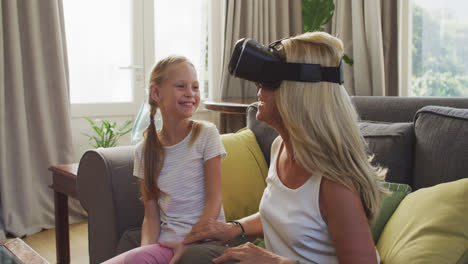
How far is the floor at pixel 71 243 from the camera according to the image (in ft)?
8.01

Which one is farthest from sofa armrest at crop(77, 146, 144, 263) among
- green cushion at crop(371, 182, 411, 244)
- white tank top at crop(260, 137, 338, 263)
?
green cushion at crop(371, 182, 411, 244)

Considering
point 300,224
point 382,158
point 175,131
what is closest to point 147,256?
point 175,131

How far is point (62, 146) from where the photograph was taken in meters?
2.87

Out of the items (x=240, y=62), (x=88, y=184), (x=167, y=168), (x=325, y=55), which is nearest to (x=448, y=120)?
(x=325, y=55)

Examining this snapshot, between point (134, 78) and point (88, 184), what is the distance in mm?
1788

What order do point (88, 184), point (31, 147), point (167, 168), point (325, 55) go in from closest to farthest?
point (325, 55) → point (167, 168) → point (88, 184) → point (31, 147)

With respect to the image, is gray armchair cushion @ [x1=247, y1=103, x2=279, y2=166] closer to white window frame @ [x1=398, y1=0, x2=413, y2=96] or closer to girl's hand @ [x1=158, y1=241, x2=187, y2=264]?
girl's hand @ [x1=158, y1=241, x2=187, y2=264]

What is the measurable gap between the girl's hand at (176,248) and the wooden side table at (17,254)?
33cm

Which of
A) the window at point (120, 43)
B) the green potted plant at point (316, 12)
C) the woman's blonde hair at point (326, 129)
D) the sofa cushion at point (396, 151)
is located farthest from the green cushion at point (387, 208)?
the window at point (120, 43)

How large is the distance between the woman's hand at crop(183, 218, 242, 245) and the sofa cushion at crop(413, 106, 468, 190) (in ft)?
2.00

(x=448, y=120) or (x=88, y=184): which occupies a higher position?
(x=448, y=120)

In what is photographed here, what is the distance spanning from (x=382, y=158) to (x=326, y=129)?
2.06 ft

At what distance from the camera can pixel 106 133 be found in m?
2.89

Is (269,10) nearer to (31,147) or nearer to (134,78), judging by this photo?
(134,78)
